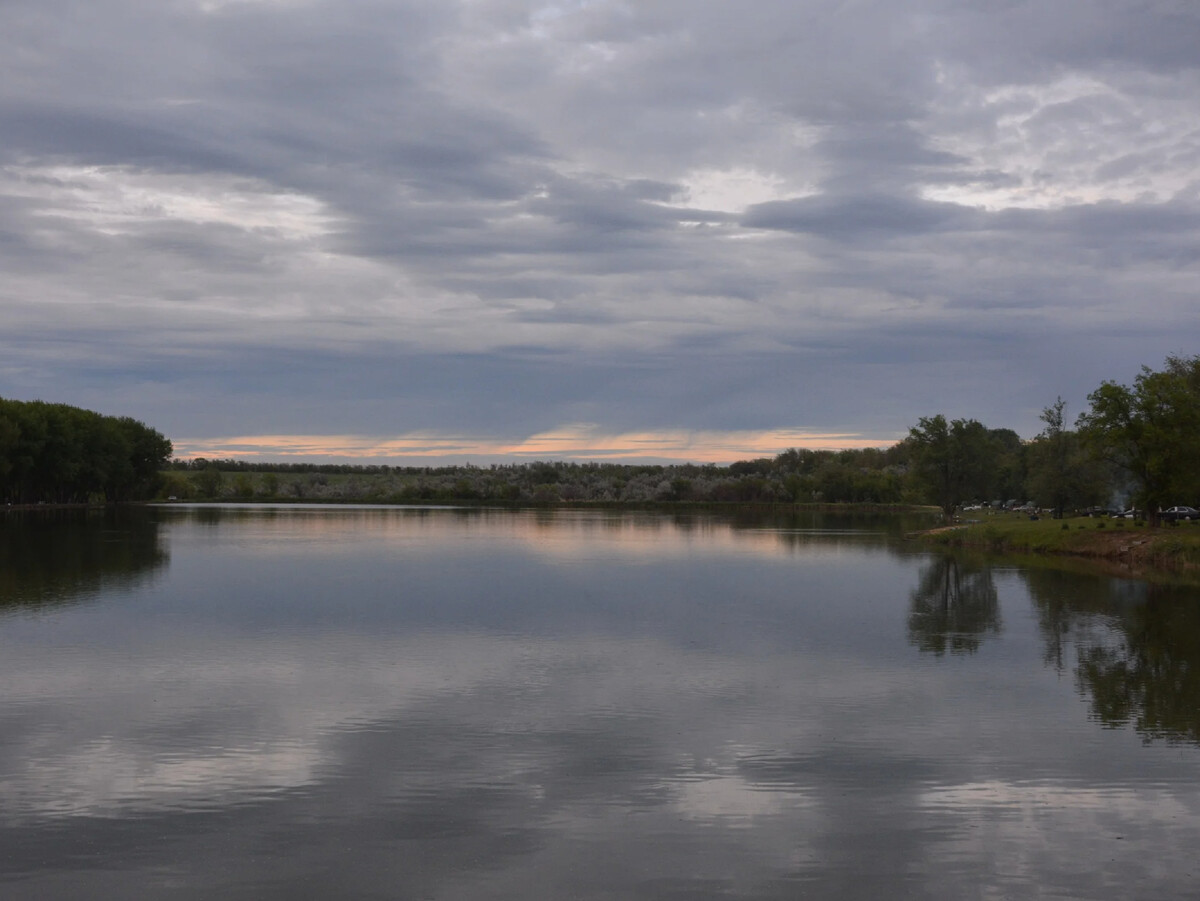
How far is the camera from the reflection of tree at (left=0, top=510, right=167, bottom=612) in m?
38.8

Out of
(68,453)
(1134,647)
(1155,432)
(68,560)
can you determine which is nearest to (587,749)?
(1134,647)

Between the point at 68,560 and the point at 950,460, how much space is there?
92.0 meters

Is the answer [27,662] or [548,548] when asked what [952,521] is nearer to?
[548,548]

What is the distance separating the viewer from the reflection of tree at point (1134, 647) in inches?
830

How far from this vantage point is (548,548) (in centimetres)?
7369

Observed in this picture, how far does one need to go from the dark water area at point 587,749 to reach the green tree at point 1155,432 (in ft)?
94.6

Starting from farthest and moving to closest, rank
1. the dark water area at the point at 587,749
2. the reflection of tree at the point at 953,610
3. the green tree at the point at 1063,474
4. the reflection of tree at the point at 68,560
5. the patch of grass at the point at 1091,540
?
the green tree at the point at 1063,474, the patch of grass at the point at 1091,540, the reflection of tree at the point at 68,560, the reflection of tree at the point at 953,610, the dark water area at the point at 587,749

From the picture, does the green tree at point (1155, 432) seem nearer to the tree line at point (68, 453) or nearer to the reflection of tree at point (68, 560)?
the reflection of tree at point (68, 560)

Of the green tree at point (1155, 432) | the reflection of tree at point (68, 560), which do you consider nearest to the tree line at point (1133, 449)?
the green tree at point (1155, 432)

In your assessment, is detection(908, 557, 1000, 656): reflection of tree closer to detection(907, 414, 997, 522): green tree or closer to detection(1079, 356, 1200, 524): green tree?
detection(1079, 356, 1200, 524): green tree

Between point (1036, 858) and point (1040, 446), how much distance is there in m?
94.2

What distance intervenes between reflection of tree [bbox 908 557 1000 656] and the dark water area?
342mm

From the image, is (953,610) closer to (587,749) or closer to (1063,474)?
(587,749)

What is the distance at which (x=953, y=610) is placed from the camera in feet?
131
